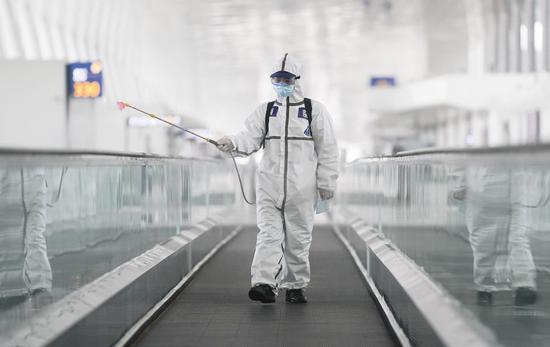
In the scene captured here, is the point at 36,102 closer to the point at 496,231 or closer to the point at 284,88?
the point at 284,88

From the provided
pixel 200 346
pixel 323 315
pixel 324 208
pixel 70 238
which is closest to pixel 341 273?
pixel 324 208

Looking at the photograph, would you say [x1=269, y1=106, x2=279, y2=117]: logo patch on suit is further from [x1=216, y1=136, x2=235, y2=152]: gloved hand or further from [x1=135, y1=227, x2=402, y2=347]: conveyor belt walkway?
[x1=135, y1=227, x2=402, y2=347]: conveyor belt walkway

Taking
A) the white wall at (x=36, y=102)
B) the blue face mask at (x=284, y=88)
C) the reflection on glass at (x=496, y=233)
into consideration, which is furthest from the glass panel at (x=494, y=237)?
the white wall at (x=36, y=102)

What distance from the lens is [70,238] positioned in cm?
614

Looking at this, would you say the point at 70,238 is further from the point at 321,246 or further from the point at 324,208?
the point at 321,246

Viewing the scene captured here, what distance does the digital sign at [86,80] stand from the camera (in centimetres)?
2133

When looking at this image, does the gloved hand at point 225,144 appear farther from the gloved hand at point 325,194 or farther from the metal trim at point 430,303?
the metal trim at point 430,303

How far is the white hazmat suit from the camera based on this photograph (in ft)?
29.2

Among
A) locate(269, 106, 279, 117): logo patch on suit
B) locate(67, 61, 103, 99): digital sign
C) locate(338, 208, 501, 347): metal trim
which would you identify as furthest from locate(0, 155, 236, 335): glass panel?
locate(67, 61, 103, 99): digital sign

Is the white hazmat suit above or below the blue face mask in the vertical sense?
below

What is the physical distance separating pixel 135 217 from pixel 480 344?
13.3 feet

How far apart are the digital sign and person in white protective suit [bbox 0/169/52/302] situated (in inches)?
626

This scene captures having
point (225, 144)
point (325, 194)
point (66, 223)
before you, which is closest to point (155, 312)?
point (225, 144)

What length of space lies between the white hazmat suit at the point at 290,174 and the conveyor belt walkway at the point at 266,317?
426 mm
